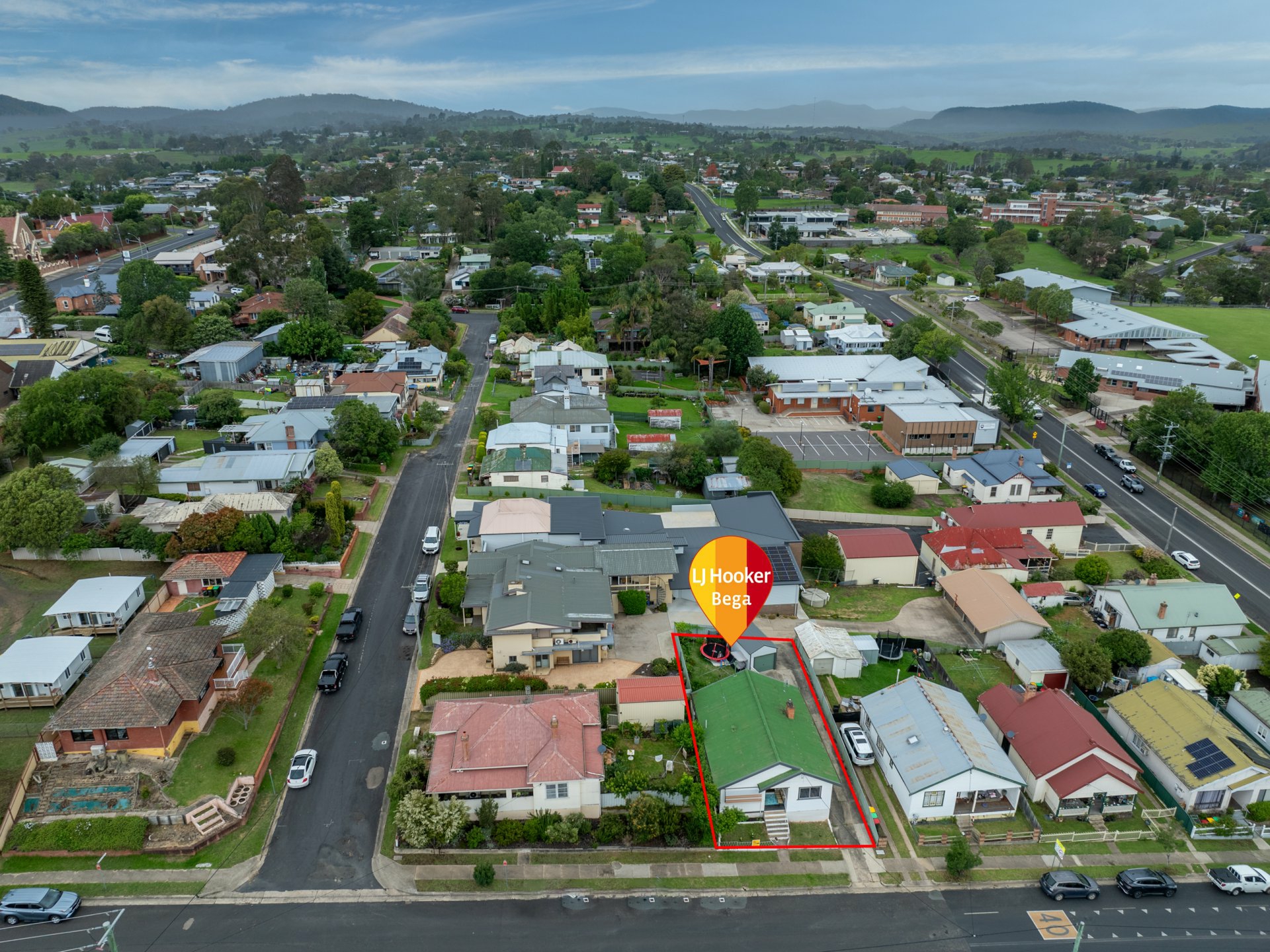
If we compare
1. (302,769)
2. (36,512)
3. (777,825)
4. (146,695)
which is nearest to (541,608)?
(302,769)

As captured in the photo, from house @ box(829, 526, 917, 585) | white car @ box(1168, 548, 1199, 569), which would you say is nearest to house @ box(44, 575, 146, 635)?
house @ box(829, 526, 917, 585)

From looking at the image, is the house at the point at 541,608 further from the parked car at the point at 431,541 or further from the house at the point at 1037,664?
the house at the point at 1037,664

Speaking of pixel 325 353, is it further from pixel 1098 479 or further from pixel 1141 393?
pixel 1141 393

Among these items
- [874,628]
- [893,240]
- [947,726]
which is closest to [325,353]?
[874,628]

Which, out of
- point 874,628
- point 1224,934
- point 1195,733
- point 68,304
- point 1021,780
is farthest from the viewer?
point 68,304

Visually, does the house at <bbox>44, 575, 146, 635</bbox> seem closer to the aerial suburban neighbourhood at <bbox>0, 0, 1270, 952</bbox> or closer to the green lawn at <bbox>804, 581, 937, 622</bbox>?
the aerial suburban neighbourhood at <bbox>0, 0, 1270, 952</bbox>

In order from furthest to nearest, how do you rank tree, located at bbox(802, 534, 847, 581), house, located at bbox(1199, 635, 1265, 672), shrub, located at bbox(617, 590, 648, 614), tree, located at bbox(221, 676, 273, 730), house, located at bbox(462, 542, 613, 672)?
tree, located at bbox(802, 534, 847, 581)
shrub, located at bbox(617, 590, 648, 614)
house, located at bbox(1199, 635, 1265, 672)
house, located at bbox(462, 542, 613, 672)
tree, located at bbox(221, 676, 273, 730)
